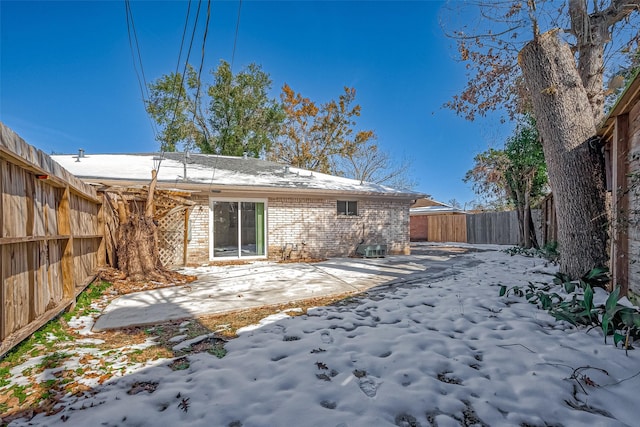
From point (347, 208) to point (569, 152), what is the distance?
6606 mm

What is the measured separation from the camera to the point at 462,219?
1767 cm

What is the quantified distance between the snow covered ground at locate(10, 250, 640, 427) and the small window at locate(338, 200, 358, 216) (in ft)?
23.2

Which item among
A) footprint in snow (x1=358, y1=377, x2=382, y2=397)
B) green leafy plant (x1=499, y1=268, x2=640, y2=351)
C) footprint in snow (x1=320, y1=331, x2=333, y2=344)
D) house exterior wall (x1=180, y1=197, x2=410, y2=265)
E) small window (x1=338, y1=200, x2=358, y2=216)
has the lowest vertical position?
footprint in snow (x1=320, y1=331, x2=333, y2=344)

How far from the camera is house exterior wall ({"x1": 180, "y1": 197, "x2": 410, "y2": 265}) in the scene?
8336 mm

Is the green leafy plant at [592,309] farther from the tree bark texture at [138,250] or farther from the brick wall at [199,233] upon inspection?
the brick wall at [199,233]

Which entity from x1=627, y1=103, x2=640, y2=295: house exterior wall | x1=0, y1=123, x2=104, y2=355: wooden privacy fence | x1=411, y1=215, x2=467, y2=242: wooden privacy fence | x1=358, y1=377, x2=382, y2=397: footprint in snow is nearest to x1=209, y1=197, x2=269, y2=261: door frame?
x1=0, y1=123, x2=104, y2=355: wooden privacy fence

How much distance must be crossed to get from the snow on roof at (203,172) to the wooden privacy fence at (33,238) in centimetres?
418

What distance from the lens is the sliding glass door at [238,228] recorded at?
877 cm

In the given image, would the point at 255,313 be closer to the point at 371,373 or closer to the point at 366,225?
the point at 371,373

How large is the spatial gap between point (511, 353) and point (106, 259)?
705 centimetres

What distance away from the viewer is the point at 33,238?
280cm

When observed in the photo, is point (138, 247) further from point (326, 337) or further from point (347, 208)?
point (347, 208)

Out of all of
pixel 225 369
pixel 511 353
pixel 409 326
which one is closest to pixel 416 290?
pixel 409 326

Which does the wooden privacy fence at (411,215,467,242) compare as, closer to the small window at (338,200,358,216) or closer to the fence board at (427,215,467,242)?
the fence board at (427,215,467,242)
